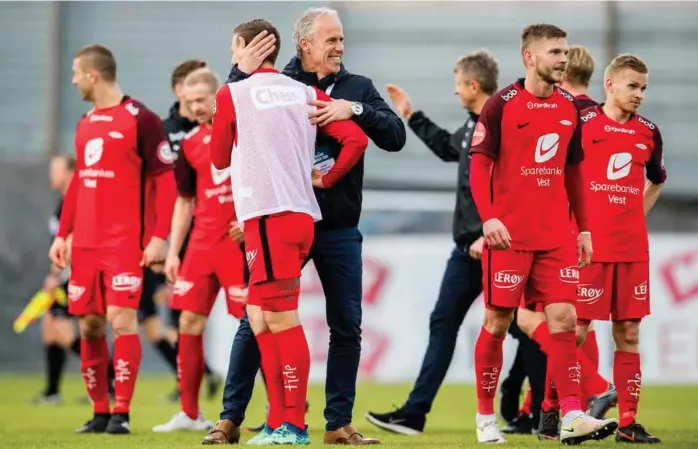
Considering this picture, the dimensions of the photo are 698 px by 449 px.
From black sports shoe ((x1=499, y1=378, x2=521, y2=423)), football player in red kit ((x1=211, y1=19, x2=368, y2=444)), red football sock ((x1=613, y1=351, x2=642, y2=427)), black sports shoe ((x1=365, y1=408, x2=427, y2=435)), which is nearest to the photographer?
football player in red kit ((x1=211, y1=19, x2=368, y2=444))

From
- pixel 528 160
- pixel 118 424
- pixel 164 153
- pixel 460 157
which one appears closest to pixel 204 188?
pixel 164 153

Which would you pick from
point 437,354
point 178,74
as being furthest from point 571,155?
point 178,74

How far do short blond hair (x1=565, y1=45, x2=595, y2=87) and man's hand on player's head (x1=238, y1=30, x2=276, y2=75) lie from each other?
7.49 feet

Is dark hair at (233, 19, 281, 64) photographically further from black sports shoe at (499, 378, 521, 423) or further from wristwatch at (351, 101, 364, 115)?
black sports shoe at (499, 378, 521, 423)

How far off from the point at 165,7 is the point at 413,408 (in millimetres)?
9915

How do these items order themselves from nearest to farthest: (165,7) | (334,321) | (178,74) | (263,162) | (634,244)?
(263,162) → (334,321) → (634,244) → (178,74) → (165,7)

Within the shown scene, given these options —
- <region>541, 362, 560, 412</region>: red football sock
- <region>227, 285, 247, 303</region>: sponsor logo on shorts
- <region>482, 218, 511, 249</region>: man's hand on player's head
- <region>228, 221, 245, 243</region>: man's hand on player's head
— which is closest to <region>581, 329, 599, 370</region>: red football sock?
<region>541, 362, 560, 412</region>: red football sock

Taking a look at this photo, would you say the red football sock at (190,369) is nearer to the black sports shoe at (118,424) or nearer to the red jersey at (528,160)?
the black sports shoe at (118,424)

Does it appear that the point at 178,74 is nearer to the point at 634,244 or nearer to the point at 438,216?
the point at 634,244

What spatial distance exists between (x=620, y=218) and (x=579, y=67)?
1.02m

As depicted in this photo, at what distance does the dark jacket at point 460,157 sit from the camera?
8.05 meters

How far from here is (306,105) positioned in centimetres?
614

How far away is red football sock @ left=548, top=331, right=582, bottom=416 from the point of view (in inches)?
250

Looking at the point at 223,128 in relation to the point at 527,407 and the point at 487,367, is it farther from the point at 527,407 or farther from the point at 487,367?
the point at 527,407
